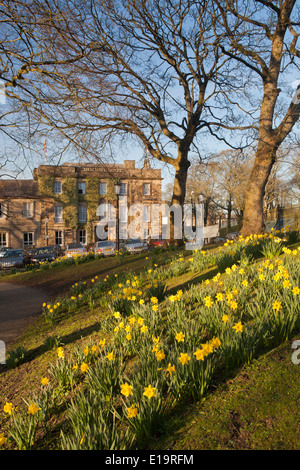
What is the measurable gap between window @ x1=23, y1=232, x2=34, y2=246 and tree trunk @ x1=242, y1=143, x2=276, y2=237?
2821 cm

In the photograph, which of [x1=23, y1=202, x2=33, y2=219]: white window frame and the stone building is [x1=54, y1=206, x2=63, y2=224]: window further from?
[x1=23, y1=202, x2=33, y2=219]: white window frame

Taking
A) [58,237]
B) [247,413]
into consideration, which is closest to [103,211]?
[58,237]

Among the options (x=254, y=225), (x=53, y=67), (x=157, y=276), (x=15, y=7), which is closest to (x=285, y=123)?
(x=254, y=225)

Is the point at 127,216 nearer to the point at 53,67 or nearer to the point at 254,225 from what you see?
the point at 254,225

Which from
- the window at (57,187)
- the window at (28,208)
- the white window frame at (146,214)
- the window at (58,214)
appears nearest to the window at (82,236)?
the window at (58,214)

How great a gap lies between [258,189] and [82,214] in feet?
95.3

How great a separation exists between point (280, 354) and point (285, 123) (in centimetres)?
806

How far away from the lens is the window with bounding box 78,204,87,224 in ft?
117

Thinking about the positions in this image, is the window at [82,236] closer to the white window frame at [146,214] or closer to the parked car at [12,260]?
the white window frame at [146,214]

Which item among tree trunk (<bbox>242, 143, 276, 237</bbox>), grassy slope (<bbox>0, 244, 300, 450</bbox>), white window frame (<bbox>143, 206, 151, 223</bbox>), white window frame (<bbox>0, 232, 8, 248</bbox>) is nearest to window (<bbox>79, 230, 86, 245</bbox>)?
white window frame (<bbox>143, 206, 151, 223</bbox>)

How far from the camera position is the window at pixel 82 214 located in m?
35.8

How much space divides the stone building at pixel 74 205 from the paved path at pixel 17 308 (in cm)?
2177

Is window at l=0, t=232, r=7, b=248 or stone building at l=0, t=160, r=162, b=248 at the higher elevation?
stone building at l=0, t=160, r=162, b=248
